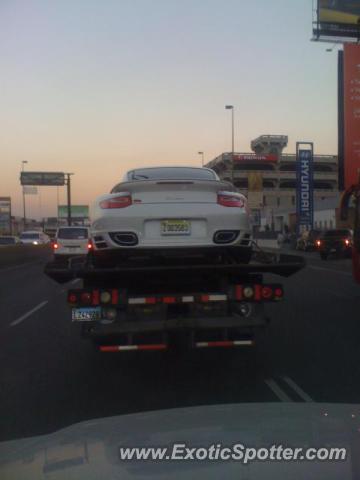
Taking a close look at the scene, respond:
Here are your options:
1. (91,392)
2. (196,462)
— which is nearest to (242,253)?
(91,392)

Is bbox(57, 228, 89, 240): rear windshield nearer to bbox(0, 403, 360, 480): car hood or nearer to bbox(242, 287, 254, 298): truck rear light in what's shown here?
bbox(242, 287, 254, 298): truck rear light

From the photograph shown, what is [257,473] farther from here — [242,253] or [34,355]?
[34,355]

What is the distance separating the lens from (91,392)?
6551mm

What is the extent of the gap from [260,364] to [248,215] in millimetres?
1927

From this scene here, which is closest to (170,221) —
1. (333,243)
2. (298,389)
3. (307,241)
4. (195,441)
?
(298,389)

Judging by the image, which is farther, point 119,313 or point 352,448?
point 119,313

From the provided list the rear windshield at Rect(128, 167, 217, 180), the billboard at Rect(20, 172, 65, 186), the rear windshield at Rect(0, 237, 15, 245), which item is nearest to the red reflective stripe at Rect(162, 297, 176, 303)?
the rear windshield at Rect(128, 167, 217, 180)

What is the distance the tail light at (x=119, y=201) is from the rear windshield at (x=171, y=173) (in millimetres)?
1223

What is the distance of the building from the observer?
90.6 meters

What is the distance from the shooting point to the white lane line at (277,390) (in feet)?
20.1

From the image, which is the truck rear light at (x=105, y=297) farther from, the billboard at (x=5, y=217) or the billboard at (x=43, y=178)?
the billboard at (x=5, y=217)

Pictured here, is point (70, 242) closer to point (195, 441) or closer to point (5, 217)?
point (195, 441)

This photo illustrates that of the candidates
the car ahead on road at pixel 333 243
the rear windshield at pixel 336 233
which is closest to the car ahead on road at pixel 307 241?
the rear windshield at pixel 336 233

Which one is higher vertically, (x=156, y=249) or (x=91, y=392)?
(x=156, y=249)
